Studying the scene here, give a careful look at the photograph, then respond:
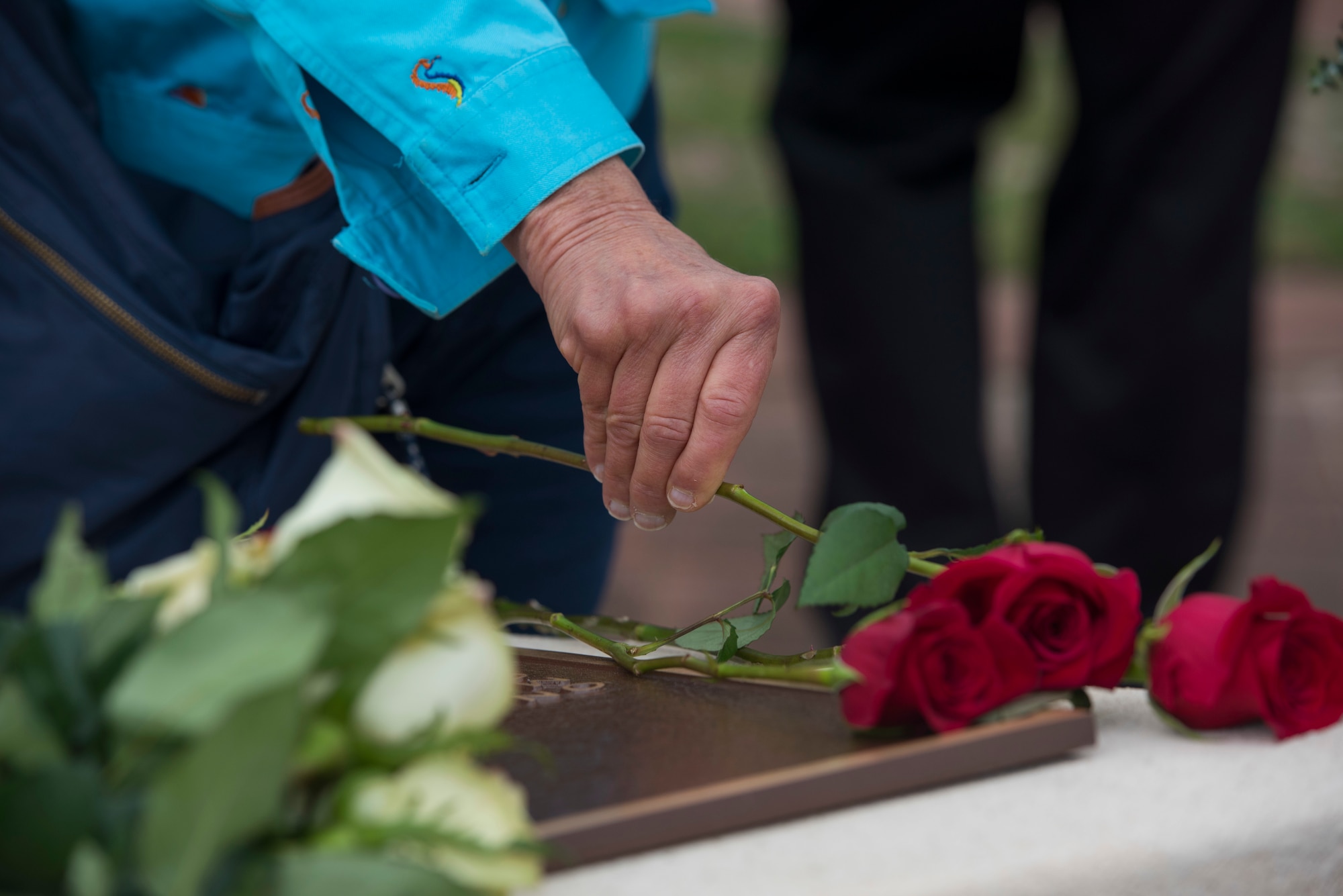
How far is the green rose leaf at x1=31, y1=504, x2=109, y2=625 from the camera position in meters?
0.41

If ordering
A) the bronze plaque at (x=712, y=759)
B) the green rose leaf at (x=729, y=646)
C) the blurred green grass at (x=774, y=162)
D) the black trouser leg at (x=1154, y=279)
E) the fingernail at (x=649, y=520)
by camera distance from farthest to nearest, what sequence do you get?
the blurred green grass at (x=774, y=162), the black trouser leg at (x=1154, y=279), the fingernail at (x=649, y=520), the green rose leaf at (x=729, y=646), the bronze plaque at (x=712, y=759)

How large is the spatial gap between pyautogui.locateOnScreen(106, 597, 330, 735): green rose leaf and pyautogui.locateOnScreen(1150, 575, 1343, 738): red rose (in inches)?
15.8

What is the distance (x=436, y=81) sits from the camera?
737 mm

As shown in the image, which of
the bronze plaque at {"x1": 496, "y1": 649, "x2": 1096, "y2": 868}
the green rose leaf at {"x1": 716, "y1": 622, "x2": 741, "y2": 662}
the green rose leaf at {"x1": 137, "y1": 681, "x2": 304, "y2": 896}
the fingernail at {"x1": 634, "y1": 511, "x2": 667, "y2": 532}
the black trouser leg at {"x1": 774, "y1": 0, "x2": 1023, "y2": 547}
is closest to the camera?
the green rose leaf at {"x1": 137, "y1": 681, "x2": 304, "y2": 896}

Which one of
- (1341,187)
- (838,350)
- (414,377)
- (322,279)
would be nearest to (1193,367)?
(838,350)

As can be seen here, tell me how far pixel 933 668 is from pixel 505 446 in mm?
361

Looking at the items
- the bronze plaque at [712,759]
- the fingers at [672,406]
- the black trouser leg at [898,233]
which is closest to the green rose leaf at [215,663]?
the bronze plaque at [712,759]

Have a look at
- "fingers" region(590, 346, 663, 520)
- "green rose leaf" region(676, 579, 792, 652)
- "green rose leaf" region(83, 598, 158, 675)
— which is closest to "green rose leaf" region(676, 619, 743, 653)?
"green rose leaf" region(676, 579, 792, 652)

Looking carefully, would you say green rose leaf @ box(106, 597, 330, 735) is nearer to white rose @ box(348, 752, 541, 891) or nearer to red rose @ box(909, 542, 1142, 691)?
white rose @ box(348, 752, 541, 891)

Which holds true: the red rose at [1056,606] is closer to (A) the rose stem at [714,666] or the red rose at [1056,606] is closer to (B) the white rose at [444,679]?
(A) the rose stem at [714,666]

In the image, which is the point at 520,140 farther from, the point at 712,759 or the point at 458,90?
the point at 712,759

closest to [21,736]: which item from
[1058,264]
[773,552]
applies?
[773,552]

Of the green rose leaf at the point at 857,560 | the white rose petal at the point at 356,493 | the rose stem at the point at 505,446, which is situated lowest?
the rose stem at the point at 505,446

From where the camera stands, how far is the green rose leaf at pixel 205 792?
0.35 metres
